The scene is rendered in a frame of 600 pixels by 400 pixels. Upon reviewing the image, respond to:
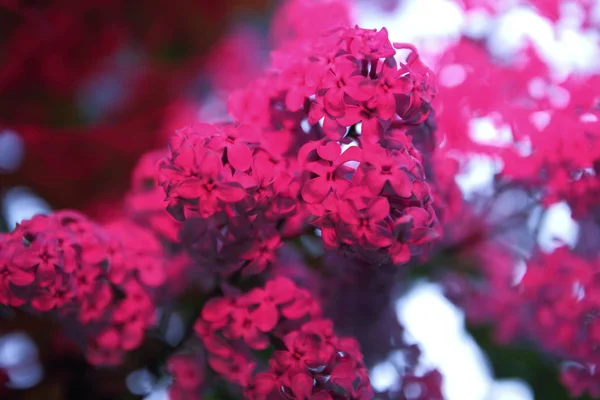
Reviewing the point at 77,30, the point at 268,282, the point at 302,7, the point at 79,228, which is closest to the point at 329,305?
the point at 268,282

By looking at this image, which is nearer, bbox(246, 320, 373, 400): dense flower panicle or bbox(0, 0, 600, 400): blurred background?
bbox(246, 320, 373, 400): dense flower panicle

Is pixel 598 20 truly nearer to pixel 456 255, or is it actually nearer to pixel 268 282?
pixel 456 255

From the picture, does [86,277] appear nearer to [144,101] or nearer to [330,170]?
[330,170]

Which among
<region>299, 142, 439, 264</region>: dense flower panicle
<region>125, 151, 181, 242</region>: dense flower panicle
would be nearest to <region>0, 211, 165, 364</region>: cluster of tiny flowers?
<region>125, 151, 181, 242</region>: dense flower panicle

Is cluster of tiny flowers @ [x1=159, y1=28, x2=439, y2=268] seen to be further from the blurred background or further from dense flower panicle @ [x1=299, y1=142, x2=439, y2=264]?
the blurred background

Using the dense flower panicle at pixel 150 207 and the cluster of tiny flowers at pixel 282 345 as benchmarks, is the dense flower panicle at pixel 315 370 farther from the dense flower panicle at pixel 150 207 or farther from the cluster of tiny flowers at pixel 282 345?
the dense flower panicle at pixel 150 207

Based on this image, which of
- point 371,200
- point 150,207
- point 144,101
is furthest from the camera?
point 144,101

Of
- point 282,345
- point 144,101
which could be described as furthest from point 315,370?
point 144,101
